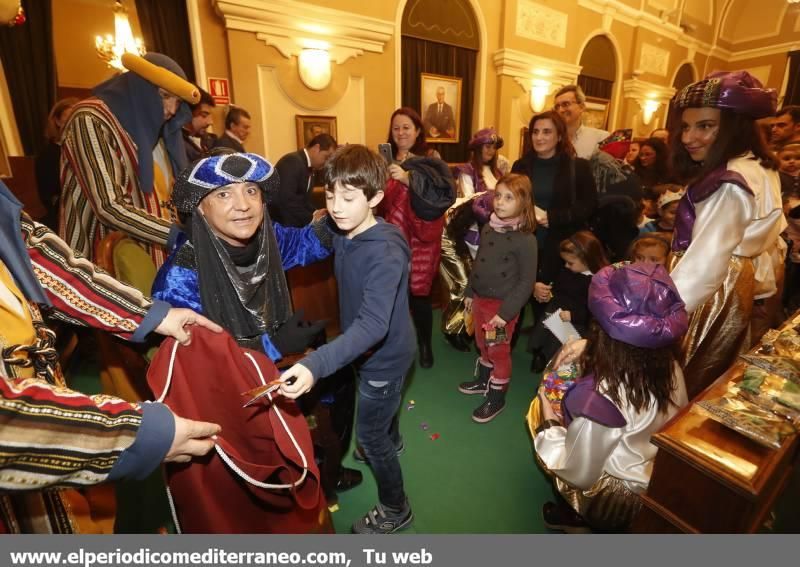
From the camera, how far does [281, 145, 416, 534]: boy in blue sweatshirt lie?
130 centimetres

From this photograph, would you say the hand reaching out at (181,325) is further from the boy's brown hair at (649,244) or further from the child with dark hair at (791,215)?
the child with dark hair at (791,215)

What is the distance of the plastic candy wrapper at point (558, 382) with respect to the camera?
6.31 ft

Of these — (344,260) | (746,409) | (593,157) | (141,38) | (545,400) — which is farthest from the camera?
(141,38)

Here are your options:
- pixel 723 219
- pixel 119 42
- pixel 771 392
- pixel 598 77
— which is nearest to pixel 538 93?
pixel 598 77

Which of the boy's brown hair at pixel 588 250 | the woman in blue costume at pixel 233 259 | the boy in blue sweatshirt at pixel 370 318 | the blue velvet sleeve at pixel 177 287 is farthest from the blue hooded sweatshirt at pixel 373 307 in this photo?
the boy's brown hair at pixel 588 250

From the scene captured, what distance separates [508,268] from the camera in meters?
2.48

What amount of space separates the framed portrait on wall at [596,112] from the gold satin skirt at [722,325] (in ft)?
32.1

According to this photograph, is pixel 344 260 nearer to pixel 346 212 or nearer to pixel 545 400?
pixel 346 212

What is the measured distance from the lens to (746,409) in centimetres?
118

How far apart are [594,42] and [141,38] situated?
9.72 metres

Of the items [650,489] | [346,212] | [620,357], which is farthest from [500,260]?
[650,489]

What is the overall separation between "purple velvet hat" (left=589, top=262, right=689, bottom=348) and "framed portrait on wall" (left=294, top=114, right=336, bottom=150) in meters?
5.22

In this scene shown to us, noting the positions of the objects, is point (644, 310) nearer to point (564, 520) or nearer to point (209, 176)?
point (564, 520)

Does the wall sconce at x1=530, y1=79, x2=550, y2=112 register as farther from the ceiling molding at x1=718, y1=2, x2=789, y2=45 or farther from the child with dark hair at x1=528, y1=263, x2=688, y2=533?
the ceiling molding at x1=718, y1=2, x2=789, y2=45
